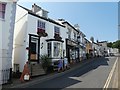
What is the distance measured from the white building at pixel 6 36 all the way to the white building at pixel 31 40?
4.87m

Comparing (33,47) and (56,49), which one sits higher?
(33,47)

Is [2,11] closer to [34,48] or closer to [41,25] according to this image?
[34,48]

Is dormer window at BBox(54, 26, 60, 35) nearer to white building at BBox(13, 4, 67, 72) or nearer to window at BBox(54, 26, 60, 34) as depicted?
window at BBox(54, 26, 60, 34)

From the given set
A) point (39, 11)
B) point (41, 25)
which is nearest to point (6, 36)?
point (41, 25)

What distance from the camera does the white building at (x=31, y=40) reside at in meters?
22.7

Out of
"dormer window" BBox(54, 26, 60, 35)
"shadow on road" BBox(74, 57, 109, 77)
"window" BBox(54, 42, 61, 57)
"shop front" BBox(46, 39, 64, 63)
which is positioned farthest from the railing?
"dormer window" BBox(54, 26, 60, 35)

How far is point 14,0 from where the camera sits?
18.1 metres

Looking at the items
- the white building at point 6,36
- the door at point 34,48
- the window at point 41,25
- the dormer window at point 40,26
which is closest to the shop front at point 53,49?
the dormer window at point 40,26

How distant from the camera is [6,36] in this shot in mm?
17172

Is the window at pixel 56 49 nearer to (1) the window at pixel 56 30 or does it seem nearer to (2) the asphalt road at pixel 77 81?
(1) the window at pixel 56 30

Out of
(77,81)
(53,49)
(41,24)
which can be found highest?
(41,24)

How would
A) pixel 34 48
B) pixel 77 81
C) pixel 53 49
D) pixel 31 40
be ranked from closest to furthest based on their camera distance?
pixel 77 81 → pixel 31 40 → pixel 34 48 → pixel 53 49

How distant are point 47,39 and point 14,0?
9.53 metres

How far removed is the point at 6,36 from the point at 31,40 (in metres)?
6.46
